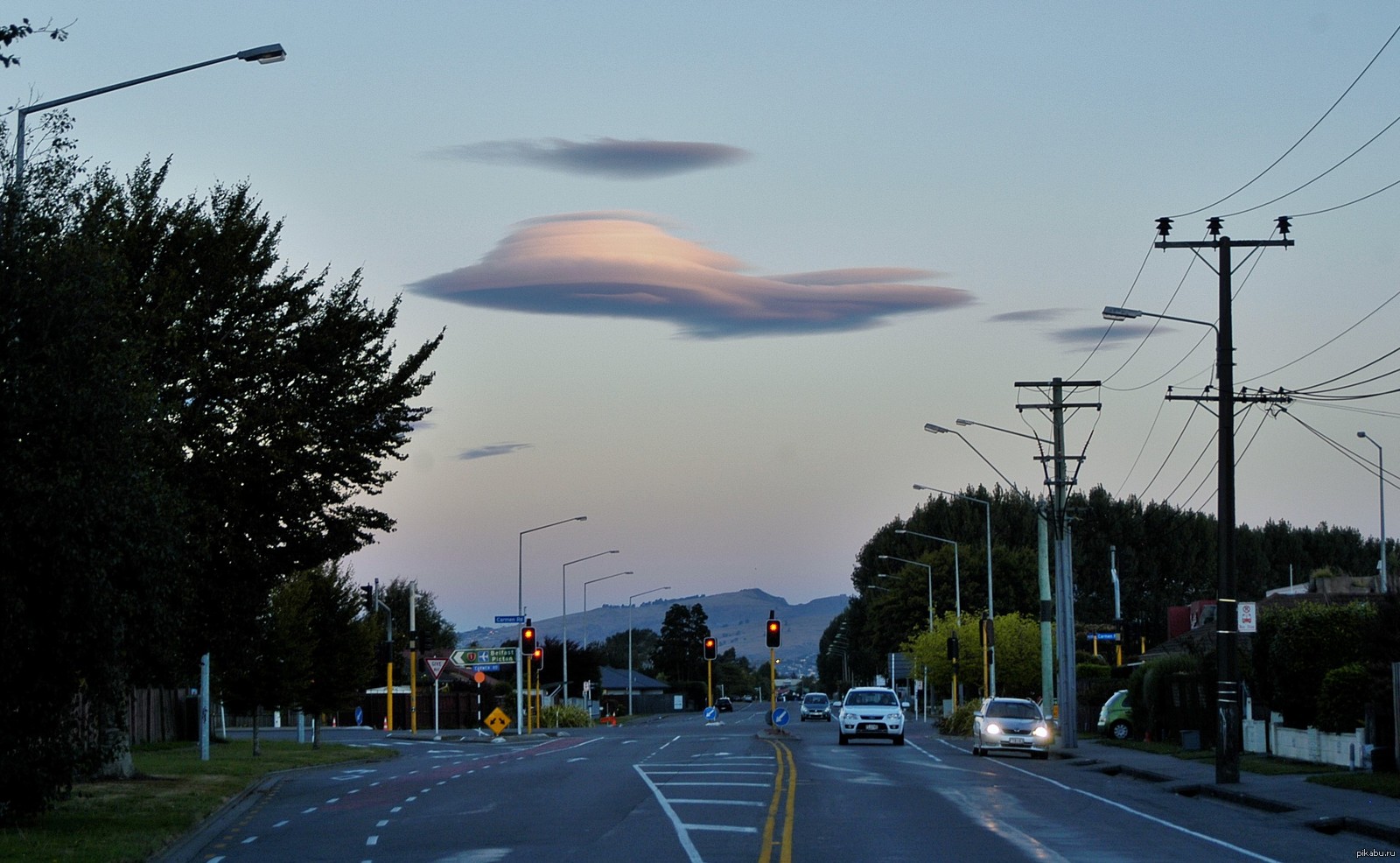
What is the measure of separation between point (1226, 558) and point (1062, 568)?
1396 centimetres

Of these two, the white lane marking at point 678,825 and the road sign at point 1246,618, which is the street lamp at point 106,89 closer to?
the white lane marking at point 678,825

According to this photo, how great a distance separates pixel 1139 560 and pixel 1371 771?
264 feet

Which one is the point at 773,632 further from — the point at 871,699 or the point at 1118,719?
the point at 1118,719

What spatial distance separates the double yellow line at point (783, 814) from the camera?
55.2 ft

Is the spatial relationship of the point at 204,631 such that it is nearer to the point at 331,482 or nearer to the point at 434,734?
the point at 331,482

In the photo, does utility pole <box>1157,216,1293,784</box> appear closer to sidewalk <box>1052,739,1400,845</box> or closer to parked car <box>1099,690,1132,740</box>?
sidewalk <box>1052,739,1400,845</box>

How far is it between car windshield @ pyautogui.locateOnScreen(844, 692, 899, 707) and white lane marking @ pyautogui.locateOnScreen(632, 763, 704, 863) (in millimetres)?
17668

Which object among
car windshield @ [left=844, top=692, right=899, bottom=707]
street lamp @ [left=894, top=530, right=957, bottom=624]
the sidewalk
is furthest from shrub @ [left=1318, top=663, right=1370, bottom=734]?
street lamp @ [left=894, top=530, right=957, bottom=624]

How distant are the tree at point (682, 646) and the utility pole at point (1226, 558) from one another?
16241 centimetres

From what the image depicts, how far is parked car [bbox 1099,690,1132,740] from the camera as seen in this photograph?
4756 centimetres

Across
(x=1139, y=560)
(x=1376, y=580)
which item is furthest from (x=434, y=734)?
(x=1139, y=560)

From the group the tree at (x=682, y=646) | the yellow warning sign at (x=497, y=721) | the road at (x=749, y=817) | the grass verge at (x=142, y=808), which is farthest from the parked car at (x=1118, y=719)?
the tree at (x=682, y=646)

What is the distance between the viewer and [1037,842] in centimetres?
1789

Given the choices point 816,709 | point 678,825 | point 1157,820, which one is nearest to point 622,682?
point 816,709
